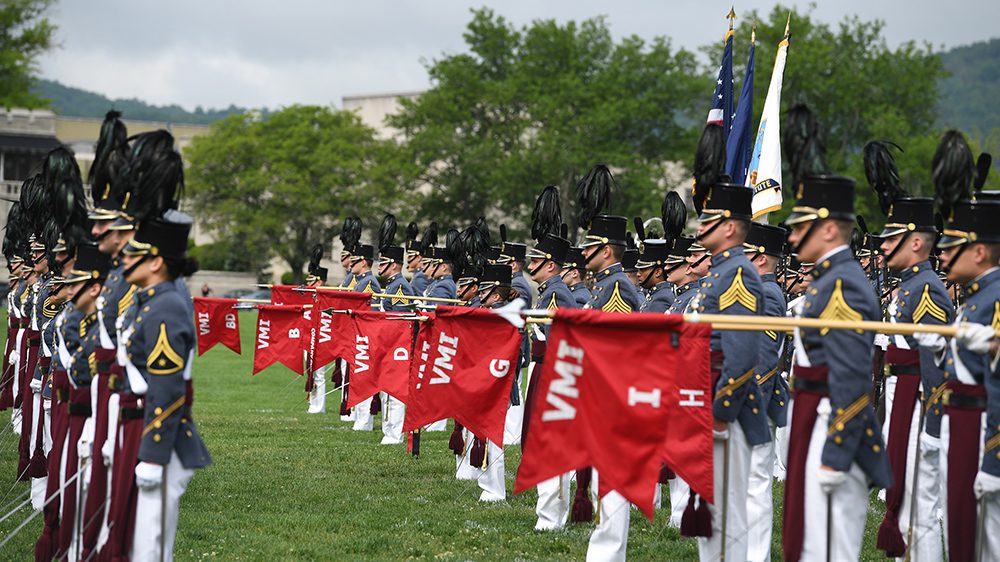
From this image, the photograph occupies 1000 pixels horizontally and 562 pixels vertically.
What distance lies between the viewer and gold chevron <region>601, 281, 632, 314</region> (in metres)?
10.4

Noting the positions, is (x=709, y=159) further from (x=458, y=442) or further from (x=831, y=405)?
(x=458, y=442)

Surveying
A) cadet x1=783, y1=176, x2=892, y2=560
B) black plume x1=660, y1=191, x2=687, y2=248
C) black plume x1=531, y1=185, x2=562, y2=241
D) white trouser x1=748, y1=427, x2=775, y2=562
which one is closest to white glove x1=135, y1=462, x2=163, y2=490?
cadet x1=783, y1=176, x2=892, y2=560

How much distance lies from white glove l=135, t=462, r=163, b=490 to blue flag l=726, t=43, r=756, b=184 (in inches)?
359

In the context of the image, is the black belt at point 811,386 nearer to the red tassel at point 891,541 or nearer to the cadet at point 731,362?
the cadet at point 731,362

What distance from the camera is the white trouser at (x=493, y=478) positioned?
484 inches

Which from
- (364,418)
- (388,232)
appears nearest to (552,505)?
(364,418)

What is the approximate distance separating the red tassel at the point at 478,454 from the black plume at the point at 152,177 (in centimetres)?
551

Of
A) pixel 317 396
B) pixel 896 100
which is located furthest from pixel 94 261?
pixel 896 100

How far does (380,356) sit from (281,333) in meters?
4.56

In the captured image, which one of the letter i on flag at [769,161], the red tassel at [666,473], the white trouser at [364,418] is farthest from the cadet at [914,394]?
the white trouser at [364,418]

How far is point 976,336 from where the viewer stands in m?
6.45

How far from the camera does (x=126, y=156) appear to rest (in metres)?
7.94

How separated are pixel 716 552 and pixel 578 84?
47.8 m

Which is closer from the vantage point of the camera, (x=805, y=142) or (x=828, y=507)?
(x=828, y=507)
